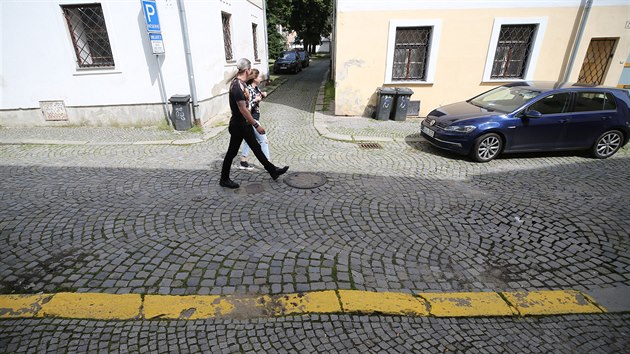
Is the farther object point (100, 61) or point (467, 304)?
point (100, 61)

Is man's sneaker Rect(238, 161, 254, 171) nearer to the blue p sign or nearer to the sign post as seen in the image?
the sign post

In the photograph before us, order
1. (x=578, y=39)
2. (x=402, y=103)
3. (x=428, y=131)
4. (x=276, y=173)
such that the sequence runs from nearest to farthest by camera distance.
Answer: (x=276, y=173), (x=428, y=131), (x=578, y=39), (x=402, y=103)

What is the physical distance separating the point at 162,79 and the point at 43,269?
20.9 feet

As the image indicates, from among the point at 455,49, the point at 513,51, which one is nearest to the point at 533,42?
the point at 513,51

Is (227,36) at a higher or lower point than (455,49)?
higher

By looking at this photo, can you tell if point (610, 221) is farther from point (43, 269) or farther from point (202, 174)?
point (43, 269)

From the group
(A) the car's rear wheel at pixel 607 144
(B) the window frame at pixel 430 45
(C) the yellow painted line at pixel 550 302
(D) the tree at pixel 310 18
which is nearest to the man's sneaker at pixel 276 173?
(C) the yellow painted line at pixel 550 302

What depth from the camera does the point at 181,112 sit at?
823cm

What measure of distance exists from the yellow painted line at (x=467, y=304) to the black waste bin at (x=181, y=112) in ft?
24.7

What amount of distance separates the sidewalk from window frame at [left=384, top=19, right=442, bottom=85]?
1430 millimetres

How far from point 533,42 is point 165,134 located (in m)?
11.0

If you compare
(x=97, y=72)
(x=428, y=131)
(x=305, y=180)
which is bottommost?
(x=305, y=180)

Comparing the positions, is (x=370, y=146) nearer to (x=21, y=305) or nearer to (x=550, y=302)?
(x=550, y=302)

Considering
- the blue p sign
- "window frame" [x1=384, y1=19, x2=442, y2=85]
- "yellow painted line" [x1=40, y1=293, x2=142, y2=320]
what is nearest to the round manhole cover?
"yellow painted line" [x1=40, y1=293, x2=142, y2=320]
